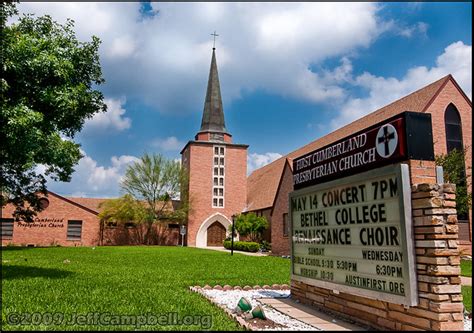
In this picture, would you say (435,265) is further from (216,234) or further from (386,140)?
(216,234)

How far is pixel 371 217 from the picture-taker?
5773 millimetres

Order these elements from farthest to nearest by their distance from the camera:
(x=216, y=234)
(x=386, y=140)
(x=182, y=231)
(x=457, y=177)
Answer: (x=216, y=234) < (x=182, y=231) < (x=457, y=177) < (x=386, y=140)

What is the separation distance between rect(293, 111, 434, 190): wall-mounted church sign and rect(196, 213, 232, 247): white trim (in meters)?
33.3

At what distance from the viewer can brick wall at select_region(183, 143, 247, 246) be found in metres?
40.5

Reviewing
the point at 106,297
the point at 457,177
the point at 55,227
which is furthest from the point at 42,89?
the point at 55,227

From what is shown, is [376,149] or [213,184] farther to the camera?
[213,184]

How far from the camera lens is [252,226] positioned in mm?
32125

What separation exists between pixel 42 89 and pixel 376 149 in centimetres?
749

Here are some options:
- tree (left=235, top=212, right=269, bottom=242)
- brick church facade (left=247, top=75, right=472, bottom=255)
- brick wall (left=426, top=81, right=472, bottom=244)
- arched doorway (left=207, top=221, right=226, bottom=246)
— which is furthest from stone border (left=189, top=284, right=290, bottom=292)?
arched doorway (left=207, top=221, right=226, bottom=246)

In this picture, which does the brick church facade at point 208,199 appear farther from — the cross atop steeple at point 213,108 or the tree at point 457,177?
the tree at point 457,177

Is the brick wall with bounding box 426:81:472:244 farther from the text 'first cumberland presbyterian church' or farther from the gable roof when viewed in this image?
the text 'first cumberland presbyterian church'

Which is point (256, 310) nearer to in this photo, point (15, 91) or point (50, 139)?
point (50, 139)

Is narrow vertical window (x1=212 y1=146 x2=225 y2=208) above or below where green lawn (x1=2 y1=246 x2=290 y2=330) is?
above

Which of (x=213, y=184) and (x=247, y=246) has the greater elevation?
(x=213, y=184)
